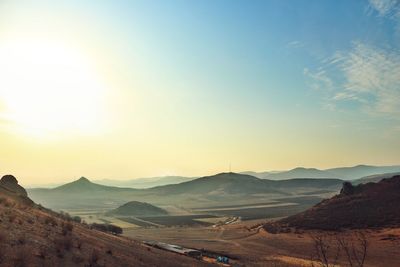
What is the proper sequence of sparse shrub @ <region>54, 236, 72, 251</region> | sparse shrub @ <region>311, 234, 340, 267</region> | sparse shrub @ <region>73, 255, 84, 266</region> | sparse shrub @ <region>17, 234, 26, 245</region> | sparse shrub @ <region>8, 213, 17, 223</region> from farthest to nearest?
sparse shrub @ <region>311, 234, 340, 267</region> < sparse shrub @ <region>8, 213, 17, 223</region> < sparse shrub @ <region>54, 236, 72, 251</region> < sparse shrub @ <region>73, 255, 84, 266</region> < sparse shrub @ <region>17, 234, 26, 245</region>

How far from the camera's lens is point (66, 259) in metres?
15.5

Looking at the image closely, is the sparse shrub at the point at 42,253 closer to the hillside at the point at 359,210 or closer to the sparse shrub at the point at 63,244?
the sparse shrub at the point at 63,244

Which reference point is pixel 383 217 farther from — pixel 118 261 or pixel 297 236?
pixel 118 261

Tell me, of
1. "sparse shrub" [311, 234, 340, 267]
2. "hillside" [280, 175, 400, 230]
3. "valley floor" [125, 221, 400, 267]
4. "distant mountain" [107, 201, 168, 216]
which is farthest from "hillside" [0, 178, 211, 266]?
"distant mountain" [107, 201, 168, 216]

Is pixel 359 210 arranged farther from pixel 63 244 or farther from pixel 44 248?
pixel 44 248

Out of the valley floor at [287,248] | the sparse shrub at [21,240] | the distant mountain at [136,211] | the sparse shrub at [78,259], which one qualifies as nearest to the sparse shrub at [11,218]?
the sparse shrub at [21,240]

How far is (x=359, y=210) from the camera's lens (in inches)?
2997

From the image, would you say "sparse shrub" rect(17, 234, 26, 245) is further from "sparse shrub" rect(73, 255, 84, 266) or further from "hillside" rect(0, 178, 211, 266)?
"sparse shrub" rect(73, 255, 84, 266)

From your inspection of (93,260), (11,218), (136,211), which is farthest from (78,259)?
(136,211)

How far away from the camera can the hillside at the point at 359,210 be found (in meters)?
69.9

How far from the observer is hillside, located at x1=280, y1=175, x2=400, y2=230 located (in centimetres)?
6994

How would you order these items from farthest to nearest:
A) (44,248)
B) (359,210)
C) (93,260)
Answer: (359,210), (93,260), (44,248)

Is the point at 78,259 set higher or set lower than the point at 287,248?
higher

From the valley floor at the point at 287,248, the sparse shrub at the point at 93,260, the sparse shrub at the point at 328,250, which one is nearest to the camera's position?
the sparse shrub at the point at 93,260
